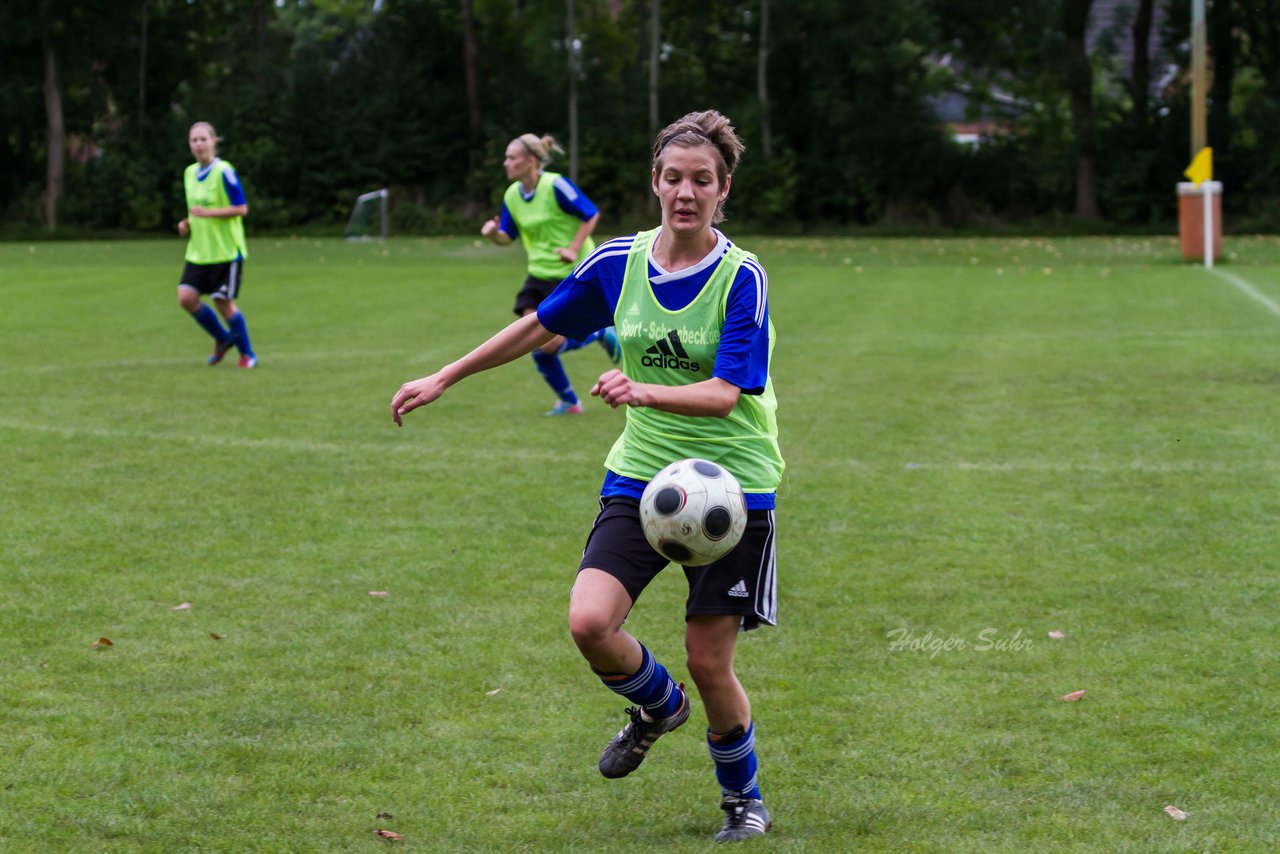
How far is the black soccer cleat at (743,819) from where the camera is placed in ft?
13.7

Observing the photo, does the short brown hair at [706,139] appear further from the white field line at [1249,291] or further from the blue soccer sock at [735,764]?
the white field line at [1249,291]

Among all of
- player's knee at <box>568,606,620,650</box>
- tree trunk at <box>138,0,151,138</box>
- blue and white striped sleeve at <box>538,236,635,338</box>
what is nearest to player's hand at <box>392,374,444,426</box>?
blue and white striped sleeve at <box>538,236,635,338</box>

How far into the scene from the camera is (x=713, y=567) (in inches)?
164

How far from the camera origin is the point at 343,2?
52.2 metres

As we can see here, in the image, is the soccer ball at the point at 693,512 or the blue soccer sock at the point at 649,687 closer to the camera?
the soccer ball at the point at 693,512

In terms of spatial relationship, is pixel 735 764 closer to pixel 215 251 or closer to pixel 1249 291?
pixel 215 251

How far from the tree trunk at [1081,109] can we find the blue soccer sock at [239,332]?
1333 inches

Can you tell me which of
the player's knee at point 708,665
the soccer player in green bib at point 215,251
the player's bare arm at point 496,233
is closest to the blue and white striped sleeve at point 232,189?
the soccer player in green bib at point 215,251

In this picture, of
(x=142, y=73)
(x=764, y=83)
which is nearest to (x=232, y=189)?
(x=764, y=83)

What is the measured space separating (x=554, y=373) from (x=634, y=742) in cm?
719

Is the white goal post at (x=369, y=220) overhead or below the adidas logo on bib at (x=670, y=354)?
overhead

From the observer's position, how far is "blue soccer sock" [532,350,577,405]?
11.5 m

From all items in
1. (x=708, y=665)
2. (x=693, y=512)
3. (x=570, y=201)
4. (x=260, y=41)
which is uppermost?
(x=260, y=41)

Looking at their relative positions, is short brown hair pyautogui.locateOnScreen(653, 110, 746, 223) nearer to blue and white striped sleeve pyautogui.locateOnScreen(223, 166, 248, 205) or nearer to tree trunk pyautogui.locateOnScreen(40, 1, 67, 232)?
blue and white striped sleeve pyautogui.locateOnScreen(223, 166, 248, 205)
